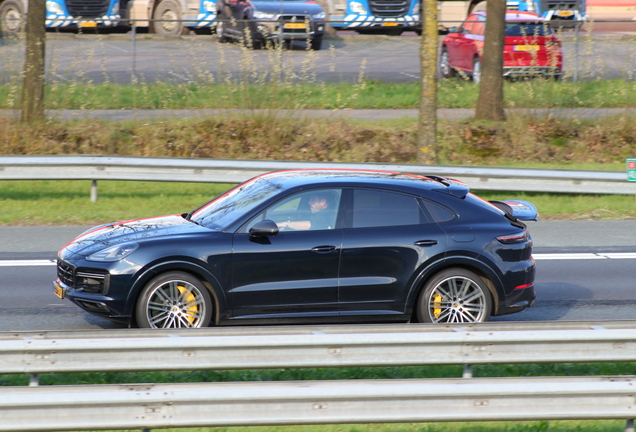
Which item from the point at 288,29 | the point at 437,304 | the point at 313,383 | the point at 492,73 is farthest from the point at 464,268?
the point at 288,29

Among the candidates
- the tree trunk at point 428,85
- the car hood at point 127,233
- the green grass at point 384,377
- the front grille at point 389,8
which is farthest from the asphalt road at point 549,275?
the front grille at point 389,8

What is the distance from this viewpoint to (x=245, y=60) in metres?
16.0

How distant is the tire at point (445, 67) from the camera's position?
69.5 feet

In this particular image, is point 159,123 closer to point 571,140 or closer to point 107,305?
point 571,140

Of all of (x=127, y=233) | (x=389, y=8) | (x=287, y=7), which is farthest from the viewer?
(x=389, y=8)

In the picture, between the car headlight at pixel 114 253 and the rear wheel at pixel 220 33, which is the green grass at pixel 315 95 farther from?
the car headlight at pixel 114 253

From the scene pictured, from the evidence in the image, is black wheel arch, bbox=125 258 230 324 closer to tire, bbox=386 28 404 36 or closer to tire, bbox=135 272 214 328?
tire, bbox=135 272 214 328

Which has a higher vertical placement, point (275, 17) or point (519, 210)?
point (275, 17)

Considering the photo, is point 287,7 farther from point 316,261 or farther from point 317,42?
point 316,261

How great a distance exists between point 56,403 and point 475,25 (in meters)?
18.6

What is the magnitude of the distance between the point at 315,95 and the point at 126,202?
6183 mm

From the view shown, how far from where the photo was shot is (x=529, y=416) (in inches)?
175

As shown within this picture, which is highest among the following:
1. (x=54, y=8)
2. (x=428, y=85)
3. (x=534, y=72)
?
(x=54, y=8)

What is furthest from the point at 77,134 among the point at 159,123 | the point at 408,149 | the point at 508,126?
the point at 508,126
